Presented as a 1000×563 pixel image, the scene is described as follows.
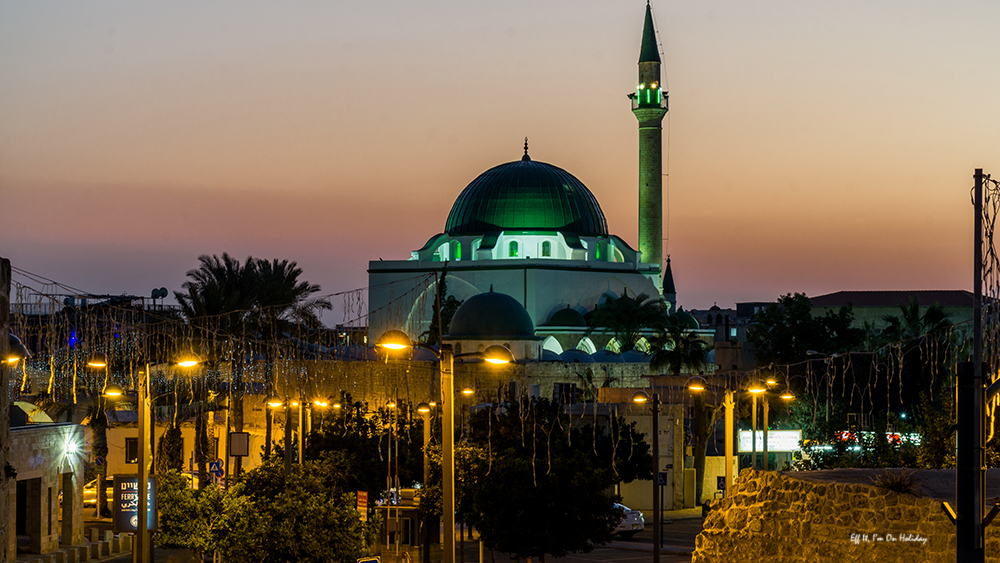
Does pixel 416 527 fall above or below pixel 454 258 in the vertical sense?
below

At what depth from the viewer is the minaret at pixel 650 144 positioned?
67750 mm

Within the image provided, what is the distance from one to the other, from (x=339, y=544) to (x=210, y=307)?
20469 mm

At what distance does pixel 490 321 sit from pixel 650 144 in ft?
47.0

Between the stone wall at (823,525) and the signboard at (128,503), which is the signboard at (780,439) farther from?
the signboard at (128,503)

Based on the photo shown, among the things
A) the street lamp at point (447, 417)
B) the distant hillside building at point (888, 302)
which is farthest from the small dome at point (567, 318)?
the street lamp at point (447, 417)

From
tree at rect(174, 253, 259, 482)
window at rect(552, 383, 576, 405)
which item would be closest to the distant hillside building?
window at rect(552, 383, 576, 405)

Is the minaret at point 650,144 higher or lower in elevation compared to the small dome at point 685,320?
higher

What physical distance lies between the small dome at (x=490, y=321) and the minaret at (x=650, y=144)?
38.7 ft

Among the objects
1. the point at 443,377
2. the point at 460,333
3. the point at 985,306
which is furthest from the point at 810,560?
the point at 460,333

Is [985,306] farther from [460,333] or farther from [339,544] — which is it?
[460,333]

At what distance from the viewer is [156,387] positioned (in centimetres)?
4091

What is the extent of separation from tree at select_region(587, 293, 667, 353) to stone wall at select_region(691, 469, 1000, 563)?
52226 millimetres

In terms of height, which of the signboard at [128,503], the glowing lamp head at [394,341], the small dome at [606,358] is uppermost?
the small dome at [606,358]

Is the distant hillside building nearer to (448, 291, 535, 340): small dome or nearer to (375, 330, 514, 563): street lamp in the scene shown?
(448, 291, 535, 340): small dome
